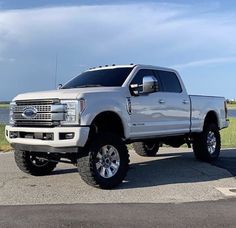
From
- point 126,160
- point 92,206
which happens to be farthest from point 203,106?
point 92,206

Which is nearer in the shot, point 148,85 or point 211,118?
point 148,85

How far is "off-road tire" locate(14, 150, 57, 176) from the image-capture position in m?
9.73

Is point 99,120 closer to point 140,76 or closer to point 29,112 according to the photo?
point 29,112

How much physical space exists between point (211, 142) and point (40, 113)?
5.56 metres

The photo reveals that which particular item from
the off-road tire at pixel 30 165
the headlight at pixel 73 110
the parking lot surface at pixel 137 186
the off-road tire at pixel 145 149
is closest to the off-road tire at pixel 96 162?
the parking lot surface at pixel 137 186

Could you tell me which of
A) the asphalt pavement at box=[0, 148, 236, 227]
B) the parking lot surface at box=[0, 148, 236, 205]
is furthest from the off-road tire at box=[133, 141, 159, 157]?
the asphalt pavement at box=[0, 148, 236, 227]

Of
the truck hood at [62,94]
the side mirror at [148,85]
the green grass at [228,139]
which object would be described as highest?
the side mirror at [148,85]

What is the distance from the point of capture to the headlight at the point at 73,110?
27.3 feet

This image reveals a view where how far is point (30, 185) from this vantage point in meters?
9.04

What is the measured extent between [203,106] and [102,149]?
14.2 ft

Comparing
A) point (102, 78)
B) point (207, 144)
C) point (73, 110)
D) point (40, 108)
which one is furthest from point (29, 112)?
point (207, 144)

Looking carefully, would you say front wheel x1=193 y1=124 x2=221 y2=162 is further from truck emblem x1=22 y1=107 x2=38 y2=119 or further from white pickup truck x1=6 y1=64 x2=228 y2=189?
truck emblem x1=22 y1=107 x2=38 y2=119

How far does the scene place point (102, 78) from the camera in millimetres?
10148

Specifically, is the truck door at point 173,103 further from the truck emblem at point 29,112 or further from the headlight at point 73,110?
the truck emblem at point 29,112
